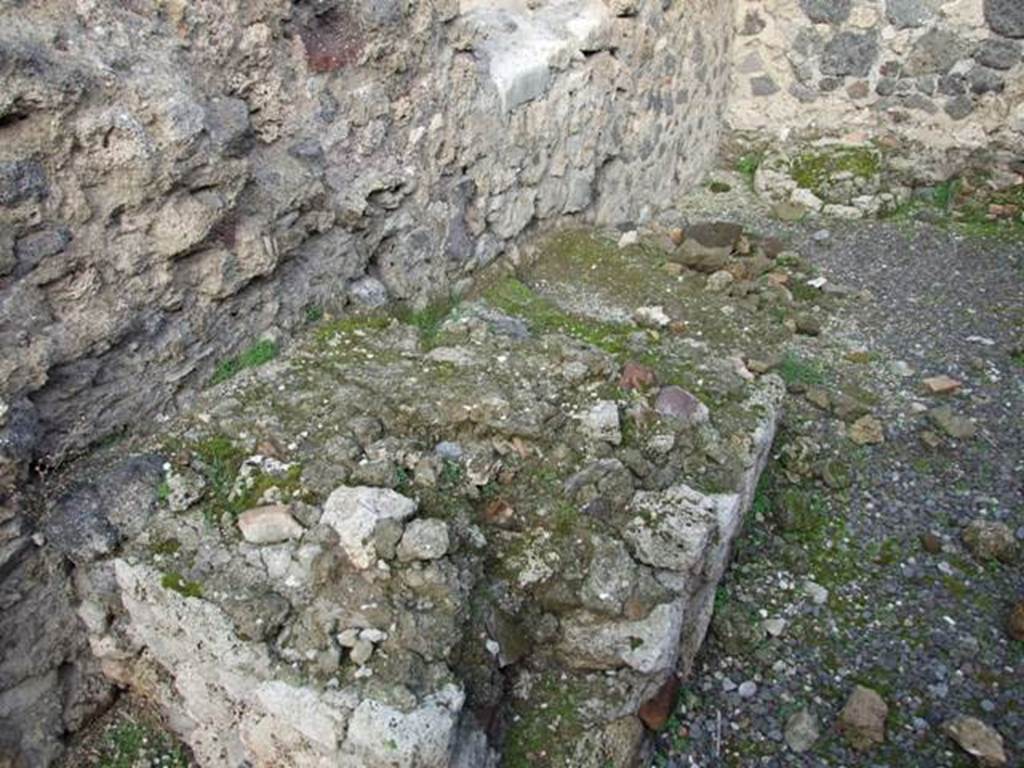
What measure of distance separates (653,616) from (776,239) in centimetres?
329

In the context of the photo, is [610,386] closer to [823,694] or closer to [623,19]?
[823,694]

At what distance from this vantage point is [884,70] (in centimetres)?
623

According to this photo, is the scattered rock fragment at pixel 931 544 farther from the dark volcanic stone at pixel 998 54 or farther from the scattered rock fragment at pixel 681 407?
the dark volcanic stone at pixel 998 54

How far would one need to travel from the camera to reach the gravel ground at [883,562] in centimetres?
278

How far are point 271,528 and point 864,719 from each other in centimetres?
188

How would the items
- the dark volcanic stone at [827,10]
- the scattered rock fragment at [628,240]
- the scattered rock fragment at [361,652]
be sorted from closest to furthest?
1. the scattered rock fragment at [361,652]
2. the scattered rock fragment at [628,240]
3. the dark volcanic stone at [827,10]

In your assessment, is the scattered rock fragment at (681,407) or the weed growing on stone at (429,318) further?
the weed growing on stone at (429,318)

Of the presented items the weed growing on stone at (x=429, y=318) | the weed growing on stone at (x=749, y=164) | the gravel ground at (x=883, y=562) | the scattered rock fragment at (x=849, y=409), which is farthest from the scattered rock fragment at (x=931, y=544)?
the weed growing on stone at (x=749, y=164)

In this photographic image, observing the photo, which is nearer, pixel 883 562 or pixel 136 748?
pixel 136 748

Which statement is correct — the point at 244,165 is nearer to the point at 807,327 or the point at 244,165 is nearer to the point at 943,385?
the point at 807,327

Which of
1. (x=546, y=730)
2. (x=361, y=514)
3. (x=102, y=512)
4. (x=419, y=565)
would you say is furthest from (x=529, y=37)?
(x=546, y=730)

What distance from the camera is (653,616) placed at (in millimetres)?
2695

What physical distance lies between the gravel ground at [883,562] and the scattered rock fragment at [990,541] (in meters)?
0.03

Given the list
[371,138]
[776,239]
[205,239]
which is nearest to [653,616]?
[205,239]
